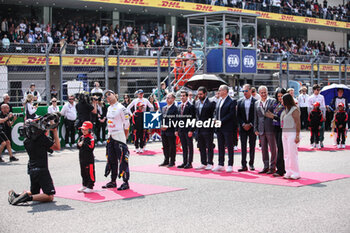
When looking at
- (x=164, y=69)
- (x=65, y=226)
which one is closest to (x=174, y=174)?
(x=65, y=226)

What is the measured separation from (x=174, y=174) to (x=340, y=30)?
159ft

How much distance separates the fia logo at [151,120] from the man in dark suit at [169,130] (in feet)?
10.8

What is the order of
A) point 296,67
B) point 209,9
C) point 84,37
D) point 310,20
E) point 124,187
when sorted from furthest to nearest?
point 310,20
point 209,9
point 84,37
point 296,67
point 124,187

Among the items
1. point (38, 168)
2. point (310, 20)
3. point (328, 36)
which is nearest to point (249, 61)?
point (38, 168)

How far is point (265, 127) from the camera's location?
11.2m

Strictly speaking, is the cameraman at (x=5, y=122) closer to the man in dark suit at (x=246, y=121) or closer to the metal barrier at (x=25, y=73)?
the metal barrier at (x=25, y=73)

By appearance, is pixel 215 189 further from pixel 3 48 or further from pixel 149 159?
pixel 3 48

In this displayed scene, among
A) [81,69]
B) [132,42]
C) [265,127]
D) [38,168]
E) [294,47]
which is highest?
[294,47]

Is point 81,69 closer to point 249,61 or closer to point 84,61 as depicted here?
point 84,61

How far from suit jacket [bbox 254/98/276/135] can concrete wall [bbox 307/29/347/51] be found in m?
45.5

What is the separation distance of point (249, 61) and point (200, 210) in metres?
16.3

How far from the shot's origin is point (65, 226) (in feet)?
22.0

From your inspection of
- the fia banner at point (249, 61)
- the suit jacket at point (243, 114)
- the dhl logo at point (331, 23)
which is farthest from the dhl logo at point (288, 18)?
the suit jacket at point (243, 114)

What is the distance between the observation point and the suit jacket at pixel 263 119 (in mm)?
11148
